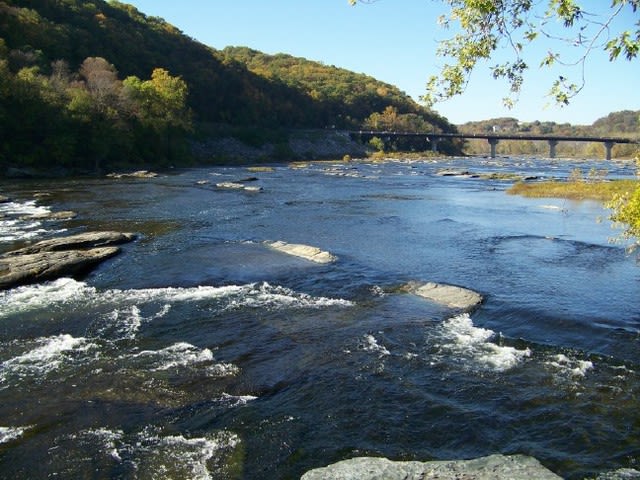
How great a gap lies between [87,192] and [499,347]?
136 ft

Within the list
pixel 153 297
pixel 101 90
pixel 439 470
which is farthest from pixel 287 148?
pixel 439 470

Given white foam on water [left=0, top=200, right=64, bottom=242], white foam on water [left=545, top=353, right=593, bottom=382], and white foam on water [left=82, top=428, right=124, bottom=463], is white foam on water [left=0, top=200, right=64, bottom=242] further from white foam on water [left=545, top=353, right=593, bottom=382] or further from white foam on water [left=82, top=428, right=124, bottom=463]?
white foam on water [left=545, top=353, right=593, bottom=382]

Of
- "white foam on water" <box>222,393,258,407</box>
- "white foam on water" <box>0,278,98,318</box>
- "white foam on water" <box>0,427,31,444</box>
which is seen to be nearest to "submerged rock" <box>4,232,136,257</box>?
"white foam on water" <box>0,278,98,318</box>

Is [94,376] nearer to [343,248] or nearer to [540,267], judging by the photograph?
[343,248]

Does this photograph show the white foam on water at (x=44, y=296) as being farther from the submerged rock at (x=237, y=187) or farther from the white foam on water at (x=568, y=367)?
the submerged rock at (x=237, y=187)

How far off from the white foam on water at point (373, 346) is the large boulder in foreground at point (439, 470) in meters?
5.11

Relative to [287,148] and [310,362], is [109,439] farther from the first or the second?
[287,148]

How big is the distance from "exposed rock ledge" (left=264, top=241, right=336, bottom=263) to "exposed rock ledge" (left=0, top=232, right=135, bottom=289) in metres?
7.46

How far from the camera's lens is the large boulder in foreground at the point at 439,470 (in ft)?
21.4

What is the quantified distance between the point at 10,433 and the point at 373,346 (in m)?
7.78

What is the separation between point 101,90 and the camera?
7181 centimetres

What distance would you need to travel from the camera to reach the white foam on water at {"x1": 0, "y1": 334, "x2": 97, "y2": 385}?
35.5 feet

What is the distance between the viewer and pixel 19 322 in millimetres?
13836

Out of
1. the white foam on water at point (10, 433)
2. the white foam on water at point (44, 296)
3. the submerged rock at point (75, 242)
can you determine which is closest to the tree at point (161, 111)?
the submerged rock at point (75, 242)
